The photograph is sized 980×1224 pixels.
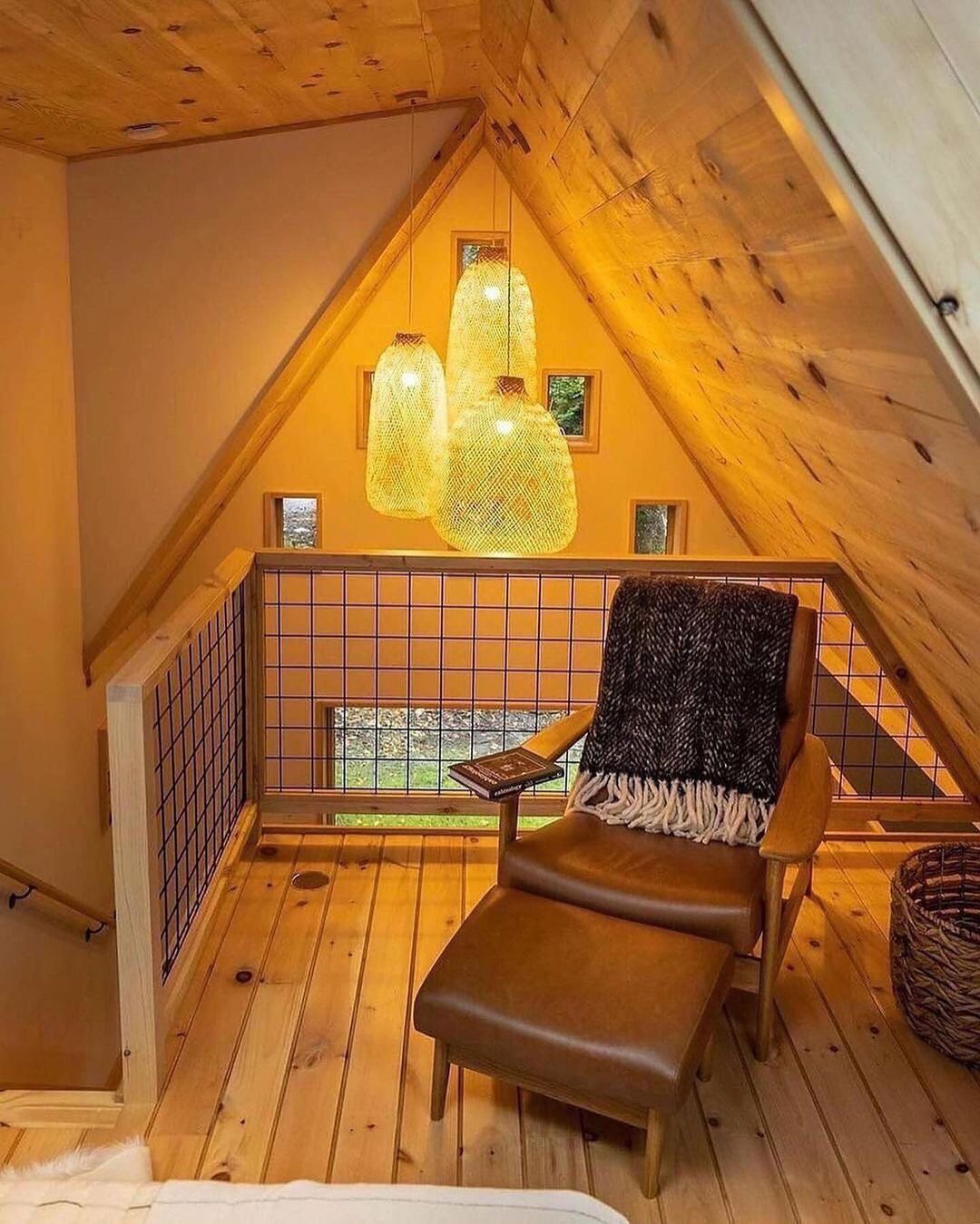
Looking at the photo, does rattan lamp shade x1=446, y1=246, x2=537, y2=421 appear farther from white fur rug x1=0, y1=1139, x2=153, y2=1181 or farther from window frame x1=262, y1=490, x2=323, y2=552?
white fur rug x1=0, y1=1139, x2=153, y2=1181

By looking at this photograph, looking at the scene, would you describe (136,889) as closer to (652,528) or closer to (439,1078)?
(439,1078)

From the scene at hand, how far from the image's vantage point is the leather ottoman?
6.41 ft

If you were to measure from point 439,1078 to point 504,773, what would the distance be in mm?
647

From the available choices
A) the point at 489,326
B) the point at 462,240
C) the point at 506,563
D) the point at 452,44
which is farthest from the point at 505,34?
the point at 462,240

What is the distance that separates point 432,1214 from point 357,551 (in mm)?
2107

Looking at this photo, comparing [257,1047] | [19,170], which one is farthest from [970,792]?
[19,170]

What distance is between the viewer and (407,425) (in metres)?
3.27

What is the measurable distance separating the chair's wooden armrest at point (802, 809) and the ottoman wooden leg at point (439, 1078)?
743mm

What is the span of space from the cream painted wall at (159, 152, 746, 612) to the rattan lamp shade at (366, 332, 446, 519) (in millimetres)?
1605

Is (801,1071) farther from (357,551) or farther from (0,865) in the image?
(0,865)

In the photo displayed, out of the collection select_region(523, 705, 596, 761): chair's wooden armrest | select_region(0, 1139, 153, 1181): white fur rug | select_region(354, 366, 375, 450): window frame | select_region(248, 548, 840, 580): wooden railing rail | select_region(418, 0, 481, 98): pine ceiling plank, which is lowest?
select_region(0, 1139, 153, 1181): white fur rug

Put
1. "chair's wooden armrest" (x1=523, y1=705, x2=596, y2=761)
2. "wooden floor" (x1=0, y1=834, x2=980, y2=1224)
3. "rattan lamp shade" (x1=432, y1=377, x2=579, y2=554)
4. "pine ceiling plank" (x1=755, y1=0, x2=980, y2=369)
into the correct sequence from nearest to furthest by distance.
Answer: "pine ceiling plank" (x1=755, y1=0, x2=980, y2=369), "wooden floor" (x1=0, y1=834, x2=980, y2=1224), "chair's wooden armrest" (x1=523, y1=705, x2=596, y2=761), "rattan lamp shade" (x1=432, y1=377, x2=579, y2=554)

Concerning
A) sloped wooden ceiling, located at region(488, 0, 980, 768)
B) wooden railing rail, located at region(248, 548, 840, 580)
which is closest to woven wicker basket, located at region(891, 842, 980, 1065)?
sloped wooden ceiling, located at region(488, 0, 980, 768)

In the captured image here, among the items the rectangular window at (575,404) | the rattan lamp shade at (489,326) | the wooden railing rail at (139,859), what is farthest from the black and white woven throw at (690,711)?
the rectangular window at (575,404)
